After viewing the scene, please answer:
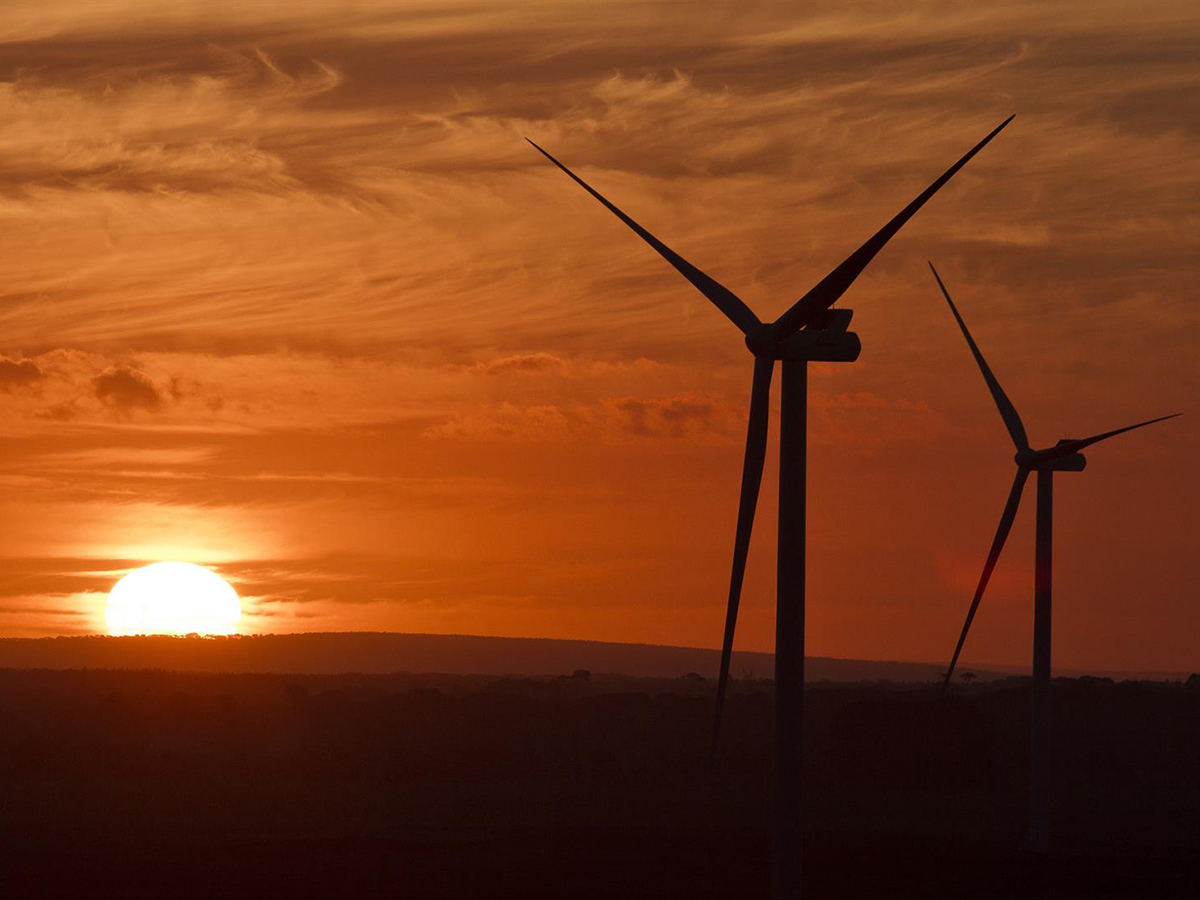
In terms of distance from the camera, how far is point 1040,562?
63.1 m

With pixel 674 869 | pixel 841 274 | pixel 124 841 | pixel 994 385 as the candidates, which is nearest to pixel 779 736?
pixel 841 274

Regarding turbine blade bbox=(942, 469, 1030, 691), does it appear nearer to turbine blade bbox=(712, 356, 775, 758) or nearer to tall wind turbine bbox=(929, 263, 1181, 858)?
tall wind turbine bbox=(929, 263, 1181, 858)

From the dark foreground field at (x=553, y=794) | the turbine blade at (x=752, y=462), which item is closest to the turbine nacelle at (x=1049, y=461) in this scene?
the dark foreground field at (x=553, y=794)

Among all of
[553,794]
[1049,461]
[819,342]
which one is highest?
[1049,461]

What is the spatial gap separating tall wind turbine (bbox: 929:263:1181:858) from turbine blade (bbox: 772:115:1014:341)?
21.3m

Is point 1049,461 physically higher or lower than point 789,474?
higher

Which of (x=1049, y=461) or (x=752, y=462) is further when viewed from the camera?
(x=1049, y=461)

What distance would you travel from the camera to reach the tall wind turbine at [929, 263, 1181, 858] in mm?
60656

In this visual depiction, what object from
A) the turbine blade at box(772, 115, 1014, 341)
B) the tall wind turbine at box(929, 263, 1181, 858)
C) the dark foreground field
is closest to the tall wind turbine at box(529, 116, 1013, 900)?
the turbine blade at box(772, 115, 1014, 341)

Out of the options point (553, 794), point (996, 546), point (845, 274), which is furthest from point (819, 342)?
point (553, 794)

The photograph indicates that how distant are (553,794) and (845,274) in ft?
175

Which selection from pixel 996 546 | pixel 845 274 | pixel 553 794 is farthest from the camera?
pixel 553 794

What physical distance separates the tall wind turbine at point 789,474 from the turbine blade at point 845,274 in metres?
0.02

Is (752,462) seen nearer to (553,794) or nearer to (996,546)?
(996,546)
